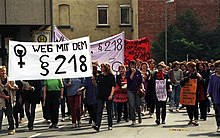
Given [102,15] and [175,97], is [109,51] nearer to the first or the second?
[175,97]

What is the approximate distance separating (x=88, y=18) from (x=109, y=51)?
33760 mm

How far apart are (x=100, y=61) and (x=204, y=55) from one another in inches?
1263

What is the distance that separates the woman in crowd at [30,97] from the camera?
14.9 m

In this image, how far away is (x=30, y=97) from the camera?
15031mm

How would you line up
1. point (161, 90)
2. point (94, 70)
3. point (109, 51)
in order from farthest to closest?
point (109, 51), point (161, 90), point (94, 70)

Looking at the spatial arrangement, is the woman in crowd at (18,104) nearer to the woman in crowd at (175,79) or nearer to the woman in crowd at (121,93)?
the woman in crowd at (121,93)

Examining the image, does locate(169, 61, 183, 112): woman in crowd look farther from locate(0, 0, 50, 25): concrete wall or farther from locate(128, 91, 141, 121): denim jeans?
locate(0, 0, 50, 25): concrete wall

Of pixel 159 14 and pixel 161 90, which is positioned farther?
pixel 159 14

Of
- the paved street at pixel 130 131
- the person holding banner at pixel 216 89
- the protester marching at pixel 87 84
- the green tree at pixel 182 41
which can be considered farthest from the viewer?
the green tree at pixel 182 41

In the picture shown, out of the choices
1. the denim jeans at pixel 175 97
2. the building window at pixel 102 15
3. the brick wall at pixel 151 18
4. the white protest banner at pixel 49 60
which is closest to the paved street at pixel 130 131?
the white protest banner at pixel 49 60

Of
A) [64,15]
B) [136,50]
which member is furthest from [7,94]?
[64,15]

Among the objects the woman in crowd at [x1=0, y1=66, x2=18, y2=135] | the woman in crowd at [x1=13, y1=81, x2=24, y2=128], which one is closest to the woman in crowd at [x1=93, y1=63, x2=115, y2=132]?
the woman in crowd at [x1=0, y1=66, x2=18, y2=135]

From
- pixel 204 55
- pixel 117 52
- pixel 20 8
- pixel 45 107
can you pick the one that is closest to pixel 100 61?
pixel 117 52

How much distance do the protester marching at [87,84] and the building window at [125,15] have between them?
1313 inches
